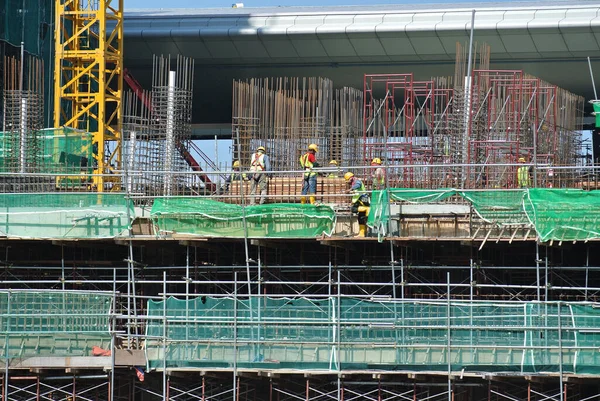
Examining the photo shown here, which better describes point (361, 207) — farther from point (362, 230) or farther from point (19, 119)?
point (19, 119)

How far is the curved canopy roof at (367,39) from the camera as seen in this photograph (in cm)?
4572

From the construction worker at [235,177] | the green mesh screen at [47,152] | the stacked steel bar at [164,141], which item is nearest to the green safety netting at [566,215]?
the construction worker at [235,177]

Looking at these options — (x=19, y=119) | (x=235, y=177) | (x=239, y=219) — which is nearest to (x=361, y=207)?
(x=239, y=219)

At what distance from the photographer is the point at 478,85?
3791 centimetres

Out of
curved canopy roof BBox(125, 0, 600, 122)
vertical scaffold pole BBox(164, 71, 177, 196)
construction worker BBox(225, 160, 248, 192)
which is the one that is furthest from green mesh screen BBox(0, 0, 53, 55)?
construction worker BBox(225, 160, 248, 192)

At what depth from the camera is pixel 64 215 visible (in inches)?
1305

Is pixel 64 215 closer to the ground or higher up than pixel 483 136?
closer to the ground

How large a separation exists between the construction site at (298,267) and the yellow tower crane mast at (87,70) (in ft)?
9.02

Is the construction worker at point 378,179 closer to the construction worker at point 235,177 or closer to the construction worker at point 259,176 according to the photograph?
the construction worker at point 259,176

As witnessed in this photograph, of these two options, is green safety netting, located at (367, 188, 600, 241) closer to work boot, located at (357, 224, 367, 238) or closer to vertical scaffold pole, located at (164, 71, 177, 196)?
work boot, located at (357, 224, 367, 238)

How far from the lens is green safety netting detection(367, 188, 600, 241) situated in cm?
3061

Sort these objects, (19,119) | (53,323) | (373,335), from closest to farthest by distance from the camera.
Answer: (373,335)
(53,323)
(19,119)

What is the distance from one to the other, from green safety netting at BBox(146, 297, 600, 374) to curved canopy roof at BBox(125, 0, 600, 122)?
17.8 meters

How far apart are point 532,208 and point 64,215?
36.4 ft
